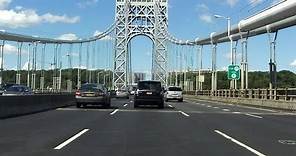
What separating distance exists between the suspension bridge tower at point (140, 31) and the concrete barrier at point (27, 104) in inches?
4218

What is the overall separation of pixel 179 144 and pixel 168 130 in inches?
174

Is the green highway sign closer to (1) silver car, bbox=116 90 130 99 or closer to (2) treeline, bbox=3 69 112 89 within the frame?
Result: (1) silver car, bbox=116 90 130 99

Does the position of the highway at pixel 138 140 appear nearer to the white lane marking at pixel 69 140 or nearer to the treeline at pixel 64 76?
the white lane marking at pixel 69 140

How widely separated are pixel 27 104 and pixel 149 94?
11358 millimetres

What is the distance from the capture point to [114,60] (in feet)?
483

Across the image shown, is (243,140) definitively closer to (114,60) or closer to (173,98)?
(173,98)

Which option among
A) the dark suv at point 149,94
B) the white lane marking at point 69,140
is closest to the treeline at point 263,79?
the dark suv at point 149,94

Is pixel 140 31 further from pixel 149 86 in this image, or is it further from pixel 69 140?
pixel 69 140

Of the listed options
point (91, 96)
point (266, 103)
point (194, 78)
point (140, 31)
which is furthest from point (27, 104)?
point (140, 31)

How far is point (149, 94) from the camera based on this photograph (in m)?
38.5

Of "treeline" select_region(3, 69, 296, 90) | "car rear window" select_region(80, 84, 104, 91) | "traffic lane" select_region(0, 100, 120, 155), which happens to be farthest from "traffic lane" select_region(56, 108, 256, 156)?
"treeline" select_region(3, 69, 296, 90)

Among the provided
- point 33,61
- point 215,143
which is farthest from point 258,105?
point 33,61

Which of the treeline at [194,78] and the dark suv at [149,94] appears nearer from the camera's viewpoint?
the dark suv at [149,94]

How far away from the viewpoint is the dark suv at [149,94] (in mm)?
38406
